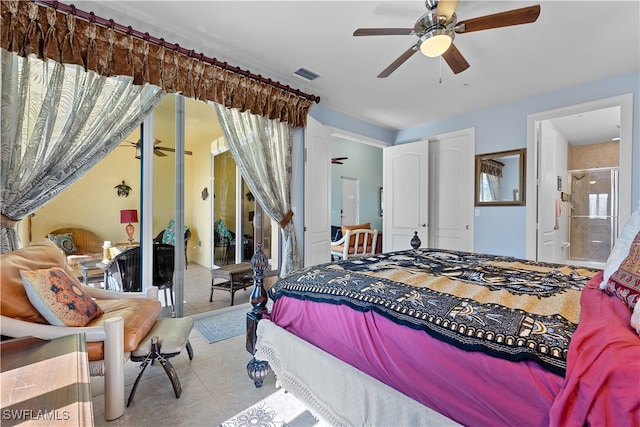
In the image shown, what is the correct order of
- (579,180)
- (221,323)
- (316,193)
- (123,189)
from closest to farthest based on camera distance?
(123,189) < (221,323) < (316,193) < (579,180)

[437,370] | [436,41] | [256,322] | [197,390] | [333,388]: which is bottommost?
[197,390]

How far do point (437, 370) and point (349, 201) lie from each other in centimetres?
671

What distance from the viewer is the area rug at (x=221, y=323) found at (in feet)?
8.75

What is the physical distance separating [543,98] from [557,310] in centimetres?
360

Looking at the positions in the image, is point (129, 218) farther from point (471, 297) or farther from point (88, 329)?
point (471, 297)

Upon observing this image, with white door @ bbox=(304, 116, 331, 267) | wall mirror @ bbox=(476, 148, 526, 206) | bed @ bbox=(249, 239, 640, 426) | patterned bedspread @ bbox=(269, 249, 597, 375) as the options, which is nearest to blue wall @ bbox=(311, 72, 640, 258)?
wall mirror @ bbox=(476, 148, 526, 206)

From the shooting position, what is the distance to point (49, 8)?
1938mm

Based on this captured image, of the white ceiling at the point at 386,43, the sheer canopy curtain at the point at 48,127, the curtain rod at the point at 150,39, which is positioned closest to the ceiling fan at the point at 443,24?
the white ceiling at the point at 386,43

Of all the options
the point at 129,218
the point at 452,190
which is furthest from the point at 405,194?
the point at 129,218

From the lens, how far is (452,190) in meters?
4.48

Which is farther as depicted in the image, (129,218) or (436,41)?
(129,218)

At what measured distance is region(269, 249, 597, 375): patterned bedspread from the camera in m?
0.95

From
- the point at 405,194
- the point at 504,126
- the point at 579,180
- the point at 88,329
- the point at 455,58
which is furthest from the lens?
the point at 579,180

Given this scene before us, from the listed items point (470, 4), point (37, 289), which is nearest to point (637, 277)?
point (470, 4)
